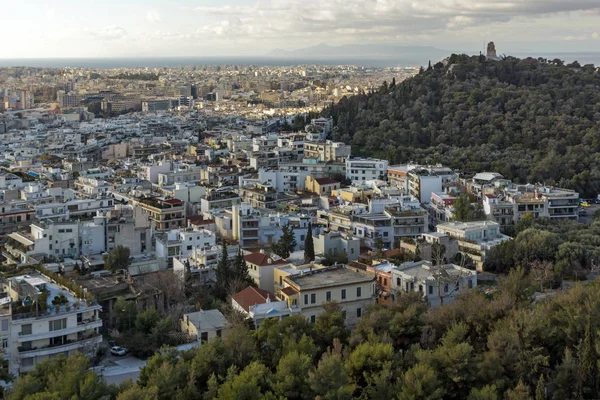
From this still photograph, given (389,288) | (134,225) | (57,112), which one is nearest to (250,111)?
(57,112)

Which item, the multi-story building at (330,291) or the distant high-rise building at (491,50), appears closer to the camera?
the multi-story building at (330,291)

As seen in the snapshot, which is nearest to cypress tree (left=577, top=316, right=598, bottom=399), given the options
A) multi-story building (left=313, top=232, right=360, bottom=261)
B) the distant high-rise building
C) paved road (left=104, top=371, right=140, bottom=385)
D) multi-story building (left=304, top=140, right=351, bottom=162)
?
paved road (left=104, top=371, right=140, bottom=385)

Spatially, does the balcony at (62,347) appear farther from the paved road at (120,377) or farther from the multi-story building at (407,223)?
the multi-story building at (407,223)

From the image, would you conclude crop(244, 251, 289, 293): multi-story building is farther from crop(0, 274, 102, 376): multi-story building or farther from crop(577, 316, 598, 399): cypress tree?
crop(577, 316, 598, 399): cypress tree

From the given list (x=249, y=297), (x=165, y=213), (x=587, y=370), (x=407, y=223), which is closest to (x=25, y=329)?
(x=249, y=297)

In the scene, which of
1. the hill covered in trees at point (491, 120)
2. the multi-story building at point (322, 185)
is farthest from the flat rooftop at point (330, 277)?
the hill covered in trees at point (491, 120)
